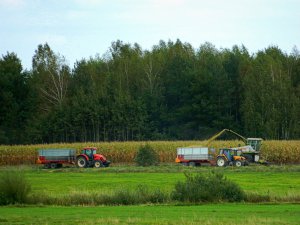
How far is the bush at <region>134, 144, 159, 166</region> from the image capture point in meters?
60.8

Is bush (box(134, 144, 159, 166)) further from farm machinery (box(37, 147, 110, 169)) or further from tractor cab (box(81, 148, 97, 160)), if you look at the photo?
tractor cab (box(81, 148, 97, 160))

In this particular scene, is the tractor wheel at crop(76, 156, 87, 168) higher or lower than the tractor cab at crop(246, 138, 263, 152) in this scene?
lower

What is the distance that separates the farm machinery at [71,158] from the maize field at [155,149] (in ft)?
22.8

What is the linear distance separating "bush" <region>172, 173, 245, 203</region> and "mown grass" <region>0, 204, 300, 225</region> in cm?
117

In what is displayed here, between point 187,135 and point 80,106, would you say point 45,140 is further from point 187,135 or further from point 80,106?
point 187,135

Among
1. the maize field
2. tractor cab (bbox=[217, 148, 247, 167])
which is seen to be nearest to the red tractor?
the maize field

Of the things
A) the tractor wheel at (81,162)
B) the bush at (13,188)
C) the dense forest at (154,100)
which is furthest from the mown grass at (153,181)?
the dense forest at (154,100)

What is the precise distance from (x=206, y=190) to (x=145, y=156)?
104ft

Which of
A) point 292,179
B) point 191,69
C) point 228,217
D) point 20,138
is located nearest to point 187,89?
point 191,69

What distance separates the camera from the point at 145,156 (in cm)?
6103

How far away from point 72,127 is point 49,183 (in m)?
49.6

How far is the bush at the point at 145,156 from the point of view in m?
60.8

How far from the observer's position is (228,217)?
73.6 ft

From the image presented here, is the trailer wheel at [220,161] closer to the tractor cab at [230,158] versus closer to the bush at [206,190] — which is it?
the tractor cab at [230,158]
